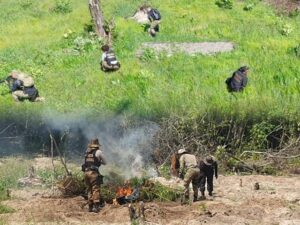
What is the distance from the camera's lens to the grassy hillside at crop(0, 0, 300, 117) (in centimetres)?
1822

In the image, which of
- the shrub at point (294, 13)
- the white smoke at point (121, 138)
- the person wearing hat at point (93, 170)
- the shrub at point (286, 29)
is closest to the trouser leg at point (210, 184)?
the white smoke at point (121, 138)

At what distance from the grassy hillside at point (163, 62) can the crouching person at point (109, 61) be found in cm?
23

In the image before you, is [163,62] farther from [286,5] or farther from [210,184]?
[210,184]

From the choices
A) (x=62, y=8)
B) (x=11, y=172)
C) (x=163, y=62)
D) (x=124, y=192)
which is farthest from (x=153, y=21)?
(x=124, y=192)

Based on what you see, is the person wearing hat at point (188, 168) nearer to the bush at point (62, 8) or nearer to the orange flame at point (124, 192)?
the orange flame at point (124, 192)

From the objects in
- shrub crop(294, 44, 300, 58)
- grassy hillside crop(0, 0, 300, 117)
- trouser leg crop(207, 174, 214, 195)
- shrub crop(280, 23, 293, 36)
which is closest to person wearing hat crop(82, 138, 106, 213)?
trouser leg crop(207, 174, 214, 195)

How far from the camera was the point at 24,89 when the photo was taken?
1852 centimetres

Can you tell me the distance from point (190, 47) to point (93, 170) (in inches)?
439

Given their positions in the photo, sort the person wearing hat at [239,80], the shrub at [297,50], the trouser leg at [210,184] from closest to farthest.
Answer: the trouser leg at [210,184]
the person wearing hat at [239,80]
the shrub at [297,50]

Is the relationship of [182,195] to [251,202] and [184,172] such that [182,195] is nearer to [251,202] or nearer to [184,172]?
[184,172]

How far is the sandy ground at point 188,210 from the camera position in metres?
11.6

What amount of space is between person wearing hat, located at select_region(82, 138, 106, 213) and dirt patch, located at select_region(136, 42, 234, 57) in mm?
9919

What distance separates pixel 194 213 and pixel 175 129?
3424 mm

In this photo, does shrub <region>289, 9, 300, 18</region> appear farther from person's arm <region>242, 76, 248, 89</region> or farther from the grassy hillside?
person's arm <region>242, 76, 248, 89</region>
